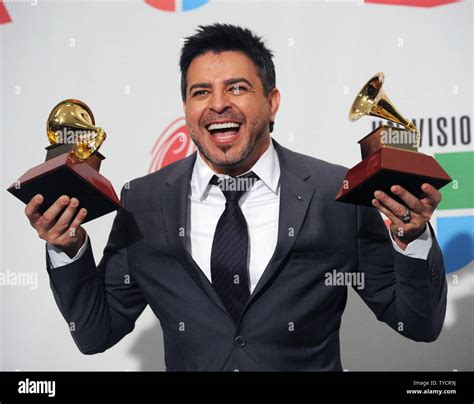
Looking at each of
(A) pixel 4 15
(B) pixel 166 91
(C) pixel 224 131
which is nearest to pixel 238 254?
(C) pixel 224 131

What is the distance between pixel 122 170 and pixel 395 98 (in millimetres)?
1215

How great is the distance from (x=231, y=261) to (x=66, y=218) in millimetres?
514

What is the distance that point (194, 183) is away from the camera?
2311mm

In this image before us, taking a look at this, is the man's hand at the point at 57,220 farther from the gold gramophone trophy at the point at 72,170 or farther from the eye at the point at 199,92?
the eye at the point at 199,92

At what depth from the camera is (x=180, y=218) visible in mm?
2207

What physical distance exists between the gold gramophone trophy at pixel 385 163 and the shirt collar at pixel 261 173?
0.24m

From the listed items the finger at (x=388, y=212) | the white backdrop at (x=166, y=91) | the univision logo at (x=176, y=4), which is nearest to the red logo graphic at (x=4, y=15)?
the white backdrop at (x=166, y=91)

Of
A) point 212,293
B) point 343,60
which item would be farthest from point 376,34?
point 212,293

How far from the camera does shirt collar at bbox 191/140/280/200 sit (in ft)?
7.39

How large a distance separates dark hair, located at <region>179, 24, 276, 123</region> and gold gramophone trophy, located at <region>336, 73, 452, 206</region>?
0.35m

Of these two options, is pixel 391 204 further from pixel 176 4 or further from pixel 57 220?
pixel 176 4

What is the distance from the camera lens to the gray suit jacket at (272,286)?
83.0 inches

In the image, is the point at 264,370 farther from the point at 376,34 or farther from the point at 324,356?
the point at 376,34

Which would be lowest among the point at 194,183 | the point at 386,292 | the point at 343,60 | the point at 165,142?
the point at 386,292
